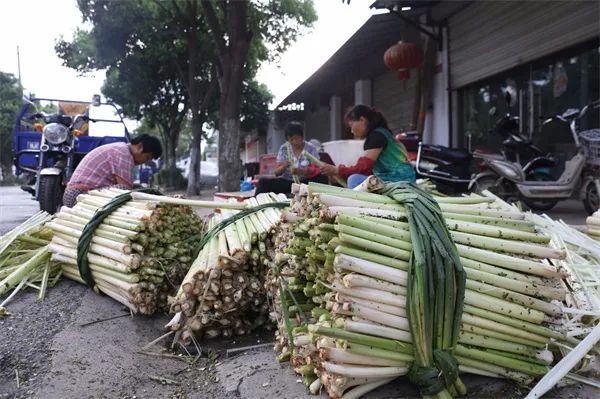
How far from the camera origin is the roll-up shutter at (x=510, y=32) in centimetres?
662

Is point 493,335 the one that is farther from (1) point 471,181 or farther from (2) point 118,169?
(1) point 471,181

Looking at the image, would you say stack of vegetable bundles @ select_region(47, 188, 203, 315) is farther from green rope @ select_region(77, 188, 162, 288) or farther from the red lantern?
the red lantern

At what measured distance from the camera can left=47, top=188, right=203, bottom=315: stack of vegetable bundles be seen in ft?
9.41

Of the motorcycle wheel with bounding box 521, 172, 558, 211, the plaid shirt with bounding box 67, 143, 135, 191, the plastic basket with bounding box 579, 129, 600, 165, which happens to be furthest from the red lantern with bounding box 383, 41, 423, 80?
the plaid shirt with bounding box 67, 143, 135, 191

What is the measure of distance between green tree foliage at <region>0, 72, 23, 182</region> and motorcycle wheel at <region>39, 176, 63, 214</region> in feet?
106

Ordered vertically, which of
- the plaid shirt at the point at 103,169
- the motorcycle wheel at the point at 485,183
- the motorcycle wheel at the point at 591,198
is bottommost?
the motorcycle wheel at the point at 591,198

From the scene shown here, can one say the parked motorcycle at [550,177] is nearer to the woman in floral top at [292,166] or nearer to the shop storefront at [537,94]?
the shop storefront at [537,94]

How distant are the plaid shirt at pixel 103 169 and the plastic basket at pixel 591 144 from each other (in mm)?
5133

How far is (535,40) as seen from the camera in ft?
24.3

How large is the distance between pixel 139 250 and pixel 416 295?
1.78 meters

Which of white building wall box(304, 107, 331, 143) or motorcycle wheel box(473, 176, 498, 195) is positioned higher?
white building wall box(304, 107, 331, 143)

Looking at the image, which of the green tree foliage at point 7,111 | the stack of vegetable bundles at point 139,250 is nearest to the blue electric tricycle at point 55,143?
the stack of vegetable bundles at point 139,250

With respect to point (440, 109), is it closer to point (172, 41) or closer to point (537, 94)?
point (537, 94)

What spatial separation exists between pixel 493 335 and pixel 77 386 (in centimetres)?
176
